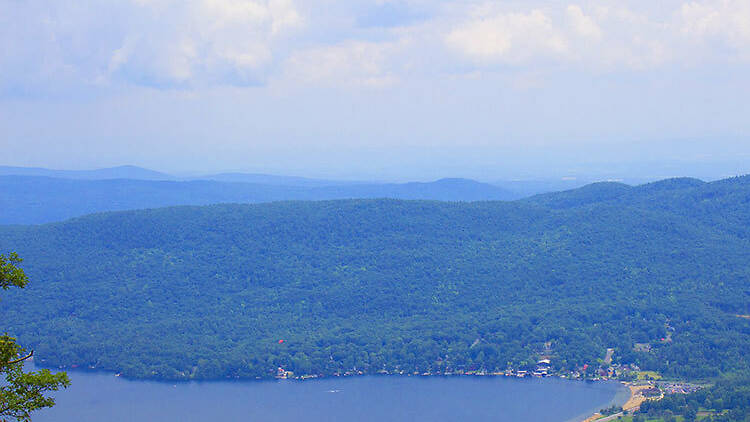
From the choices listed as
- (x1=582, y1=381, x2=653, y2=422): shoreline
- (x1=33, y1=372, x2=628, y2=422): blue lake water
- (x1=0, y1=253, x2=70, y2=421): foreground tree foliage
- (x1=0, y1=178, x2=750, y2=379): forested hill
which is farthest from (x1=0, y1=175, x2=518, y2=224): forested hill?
(x1=0, y1=253, x2=70, y2=421): foreground tree foliage

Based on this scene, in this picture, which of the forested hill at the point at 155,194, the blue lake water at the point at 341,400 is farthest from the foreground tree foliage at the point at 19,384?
the forested hill at the point at 155,194

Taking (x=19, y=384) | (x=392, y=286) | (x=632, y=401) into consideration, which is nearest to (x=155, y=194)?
(x=392, y=286)

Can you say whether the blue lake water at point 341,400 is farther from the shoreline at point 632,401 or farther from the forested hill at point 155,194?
the forested hill at point 155,194

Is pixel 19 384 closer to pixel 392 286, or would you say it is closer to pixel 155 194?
pixel 392 286

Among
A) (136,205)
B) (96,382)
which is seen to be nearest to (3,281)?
(96,382)

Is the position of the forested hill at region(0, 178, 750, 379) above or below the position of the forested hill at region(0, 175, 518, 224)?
below

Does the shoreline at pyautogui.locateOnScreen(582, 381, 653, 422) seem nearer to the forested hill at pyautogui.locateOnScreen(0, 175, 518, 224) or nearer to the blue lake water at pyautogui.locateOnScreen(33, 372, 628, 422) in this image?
the blue lake water at pyautogui.locateOnScreen(33, 372, 628, 422)
